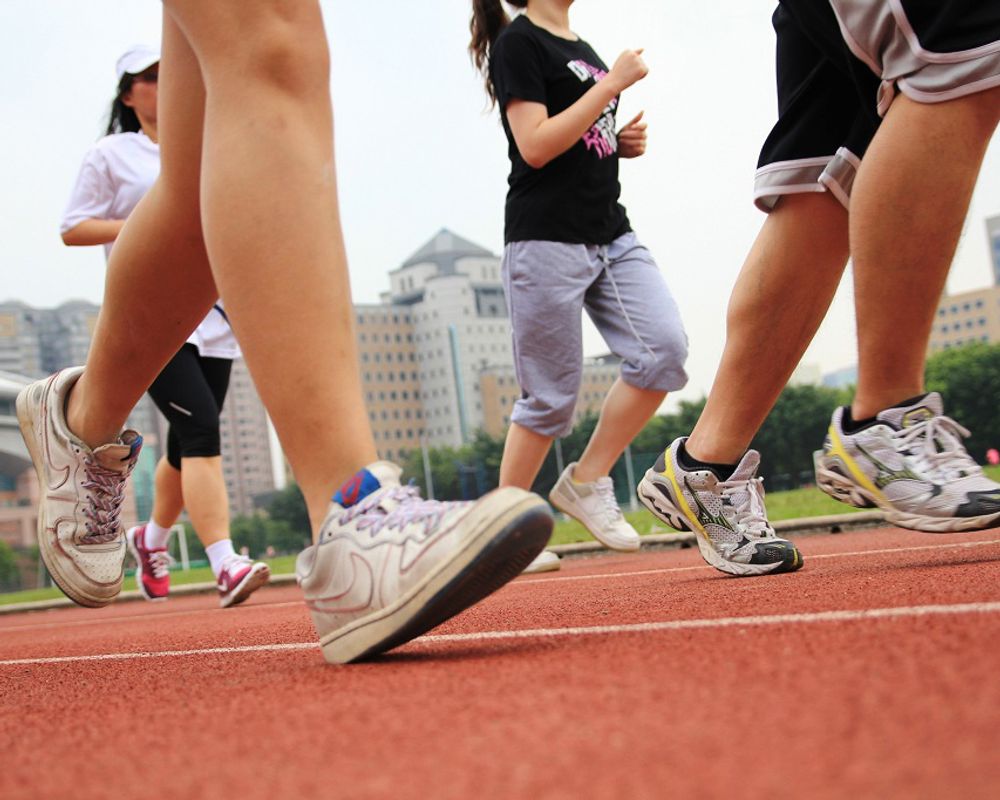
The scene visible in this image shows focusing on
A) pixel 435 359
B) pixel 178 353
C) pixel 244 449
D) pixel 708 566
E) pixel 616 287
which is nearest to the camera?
pixel 708 566

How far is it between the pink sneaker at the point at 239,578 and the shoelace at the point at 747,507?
2.46 m

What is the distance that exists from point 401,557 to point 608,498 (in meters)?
3.53

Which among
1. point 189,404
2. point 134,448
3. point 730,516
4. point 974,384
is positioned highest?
point 134,448

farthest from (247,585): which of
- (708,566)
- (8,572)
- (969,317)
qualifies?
(969,317)

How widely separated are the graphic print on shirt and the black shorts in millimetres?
1890

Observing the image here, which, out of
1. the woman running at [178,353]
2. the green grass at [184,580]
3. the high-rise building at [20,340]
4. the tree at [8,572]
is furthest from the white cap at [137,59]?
the high-rise building at [20,340]

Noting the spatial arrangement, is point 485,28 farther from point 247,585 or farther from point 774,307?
point 774,307

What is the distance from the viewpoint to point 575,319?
15.6 feet

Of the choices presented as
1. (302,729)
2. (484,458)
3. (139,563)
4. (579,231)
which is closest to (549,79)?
(579,231)

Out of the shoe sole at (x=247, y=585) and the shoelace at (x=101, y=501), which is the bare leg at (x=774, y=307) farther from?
the shoe sole at (x=247, y=585)

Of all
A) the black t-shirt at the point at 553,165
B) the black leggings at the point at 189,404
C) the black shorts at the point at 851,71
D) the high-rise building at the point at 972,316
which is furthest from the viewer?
the high-rise building at the point at 972,316

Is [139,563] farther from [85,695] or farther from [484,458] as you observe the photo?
[484,458]

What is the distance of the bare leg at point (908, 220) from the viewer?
7.84 ft

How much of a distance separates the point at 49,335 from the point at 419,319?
1528 inches
